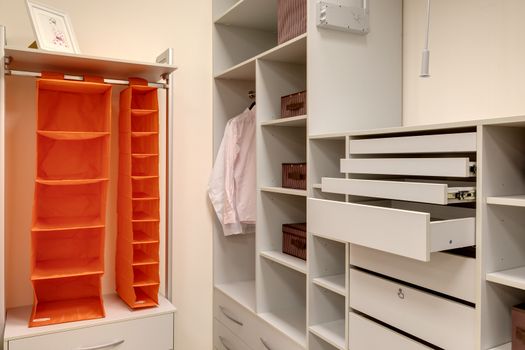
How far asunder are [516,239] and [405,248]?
37 cm

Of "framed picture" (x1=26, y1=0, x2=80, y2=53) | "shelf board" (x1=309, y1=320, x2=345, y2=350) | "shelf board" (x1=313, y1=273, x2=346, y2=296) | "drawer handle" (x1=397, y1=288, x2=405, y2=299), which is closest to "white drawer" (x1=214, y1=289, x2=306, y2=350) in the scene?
"shelf board" (x1=309, y1=320, x2=345, y2=350)

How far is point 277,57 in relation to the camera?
2164 millimetres

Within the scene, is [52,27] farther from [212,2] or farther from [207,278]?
[207,278]

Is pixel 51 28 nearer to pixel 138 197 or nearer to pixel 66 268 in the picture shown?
pixel 138 197

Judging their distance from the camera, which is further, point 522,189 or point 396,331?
point 396,331

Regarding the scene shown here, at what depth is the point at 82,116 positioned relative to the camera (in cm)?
221

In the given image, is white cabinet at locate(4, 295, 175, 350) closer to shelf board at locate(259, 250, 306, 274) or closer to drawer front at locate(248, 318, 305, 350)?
drawer front at locate(248, 318, 305, 350)

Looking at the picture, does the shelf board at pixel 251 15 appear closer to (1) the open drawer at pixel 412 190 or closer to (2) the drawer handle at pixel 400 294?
(1) the open drawer at pixel 412 190

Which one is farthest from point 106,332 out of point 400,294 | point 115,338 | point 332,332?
point 400,294

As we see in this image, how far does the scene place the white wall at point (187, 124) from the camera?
2455 mm

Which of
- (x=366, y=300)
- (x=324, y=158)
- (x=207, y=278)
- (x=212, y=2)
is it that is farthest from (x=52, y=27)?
(x=366, y=300)

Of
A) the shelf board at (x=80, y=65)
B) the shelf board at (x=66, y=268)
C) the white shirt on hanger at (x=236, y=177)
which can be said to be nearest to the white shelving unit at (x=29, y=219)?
the shelf board at (x=80, y=65)

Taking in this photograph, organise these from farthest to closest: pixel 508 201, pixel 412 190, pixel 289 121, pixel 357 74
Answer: pixel 289 121
pixel 357 74
pixel 412 190
pixel 508 201

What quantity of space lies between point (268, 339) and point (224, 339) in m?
0.57
